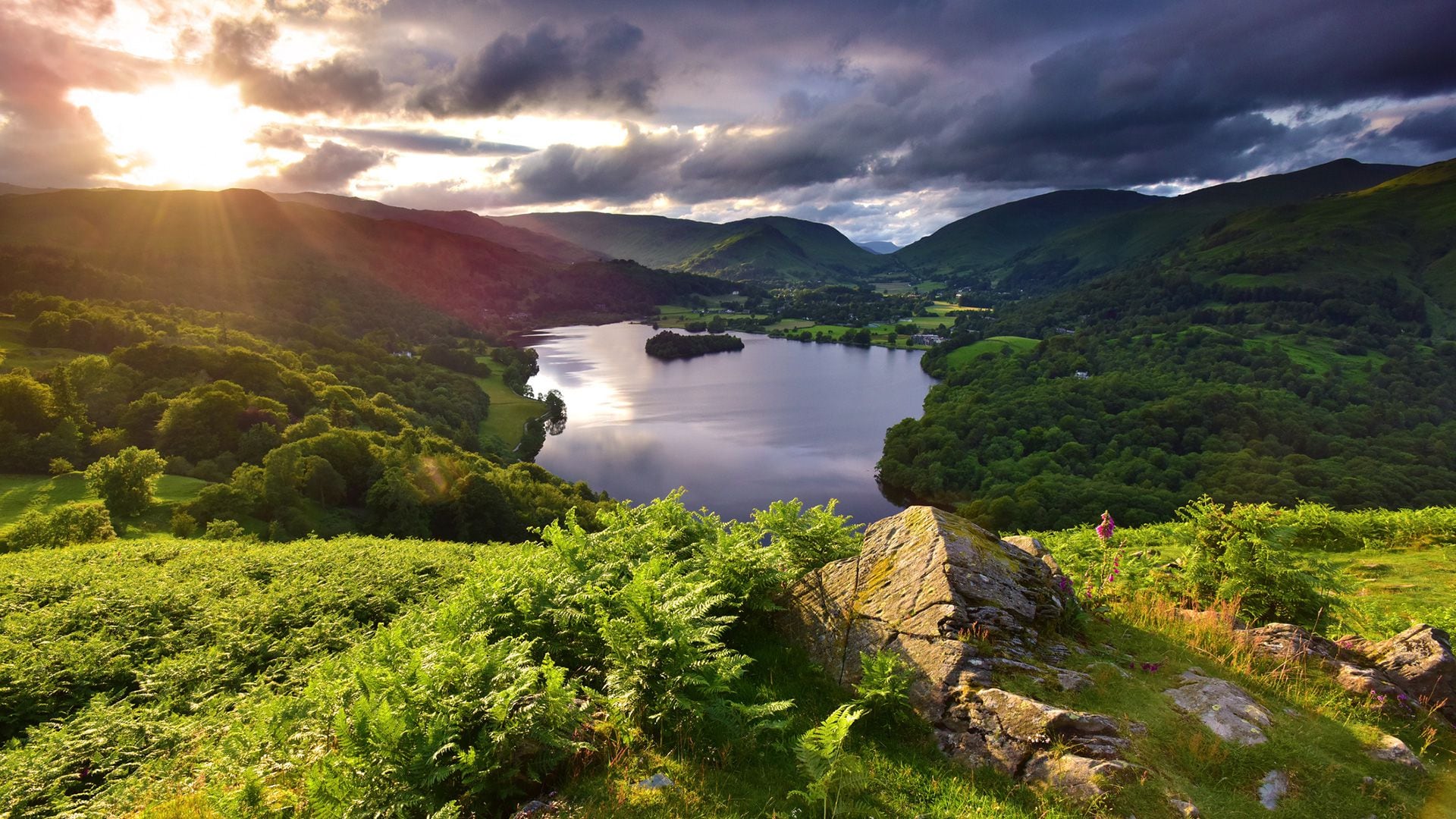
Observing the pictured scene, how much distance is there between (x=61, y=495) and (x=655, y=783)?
4817 cm

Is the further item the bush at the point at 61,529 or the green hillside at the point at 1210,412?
the green hillside at the point at 1210,412

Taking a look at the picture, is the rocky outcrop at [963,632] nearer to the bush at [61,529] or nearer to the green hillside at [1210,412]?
the bush at [61,529]

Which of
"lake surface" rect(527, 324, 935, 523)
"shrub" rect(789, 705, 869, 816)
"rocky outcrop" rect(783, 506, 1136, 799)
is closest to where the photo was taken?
"shrub" rect(789, 705, 869, 816)

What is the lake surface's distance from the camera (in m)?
71.0

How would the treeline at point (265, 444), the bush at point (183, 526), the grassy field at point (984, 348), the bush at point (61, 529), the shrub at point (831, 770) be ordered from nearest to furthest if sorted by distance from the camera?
the shrub at point (831, 770) → the bush at point (61, 529) → the bush at point (183, 526) → the treeline at point (265, 444) → the grassy field at point (984, 348)

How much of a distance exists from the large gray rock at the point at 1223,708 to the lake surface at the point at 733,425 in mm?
51726

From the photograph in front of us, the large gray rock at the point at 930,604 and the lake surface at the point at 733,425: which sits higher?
the large gray rock at the point at 930,604

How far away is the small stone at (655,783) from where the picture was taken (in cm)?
525

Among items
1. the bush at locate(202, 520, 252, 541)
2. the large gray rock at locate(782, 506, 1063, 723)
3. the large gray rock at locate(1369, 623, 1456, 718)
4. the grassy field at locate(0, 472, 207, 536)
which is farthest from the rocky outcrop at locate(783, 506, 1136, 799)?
the grassy field at locate(0, 472, 207, 536)

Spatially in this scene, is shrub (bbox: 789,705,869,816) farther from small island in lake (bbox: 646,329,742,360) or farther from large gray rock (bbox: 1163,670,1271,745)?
small island in lake (bbox: 646,329,742,360)

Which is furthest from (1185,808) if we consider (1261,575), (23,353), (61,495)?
(23,353)

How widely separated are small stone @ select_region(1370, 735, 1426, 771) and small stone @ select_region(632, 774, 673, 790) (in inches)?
284

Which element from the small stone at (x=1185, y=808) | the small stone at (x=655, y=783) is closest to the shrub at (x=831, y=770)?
the small stone at (x=655, y=783)

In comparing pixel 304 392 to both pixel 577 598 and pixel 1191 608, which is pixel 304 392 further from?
pixel 1191 608
